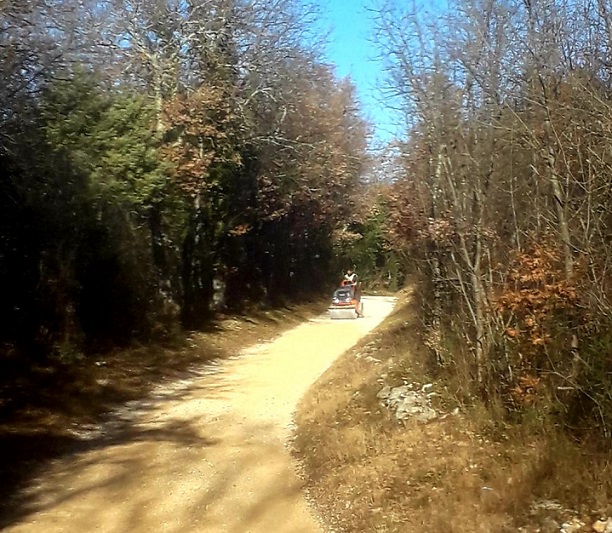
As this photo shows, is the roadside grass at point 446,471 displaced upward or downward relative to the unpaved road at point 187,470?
upward

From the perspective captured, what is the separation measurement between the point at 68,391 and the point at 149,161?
6926mm

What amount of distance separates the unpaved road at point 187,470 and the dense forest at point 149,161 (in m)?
3.54

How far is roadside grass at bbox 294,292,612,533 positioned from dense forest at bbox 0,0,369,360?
7026 millimetres

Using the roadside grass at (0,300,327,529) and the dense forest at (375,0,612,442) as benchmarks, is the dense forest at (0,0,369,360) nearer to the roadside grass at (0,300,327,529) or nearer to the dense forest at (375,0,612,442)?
the roadside grass at (0,300,327,529)

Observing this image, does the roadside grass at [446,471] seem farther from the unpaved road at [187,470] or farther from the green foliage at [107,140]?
the green foliage at [107,140]

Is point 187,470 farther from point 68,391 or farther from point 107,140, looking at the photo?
point 107,140

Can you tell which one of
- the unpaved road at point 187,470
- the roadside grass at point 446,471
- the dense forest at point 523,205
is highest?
the dense forest at point 523,205

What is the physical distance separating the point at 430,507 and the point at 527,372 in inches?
85.4

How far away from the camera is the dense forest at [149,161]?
14.7 meters

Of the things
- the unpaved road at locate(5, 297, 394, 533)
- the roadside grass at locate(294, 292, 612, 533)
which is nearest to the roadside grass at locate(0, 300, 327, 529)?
the unpaved road at locate(5, 297, 394, 533)

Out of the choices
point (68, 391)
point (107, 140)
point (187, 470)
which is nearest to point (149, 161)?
point (107, 140)

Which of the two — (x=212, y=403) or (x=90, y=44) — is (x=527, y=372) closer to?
(x=212, y=403)

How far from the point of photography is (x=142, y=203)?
19.5 metres

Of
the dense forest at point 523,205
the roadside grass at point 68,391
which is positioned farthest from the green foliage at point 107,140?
the dense forest at point 523,205
